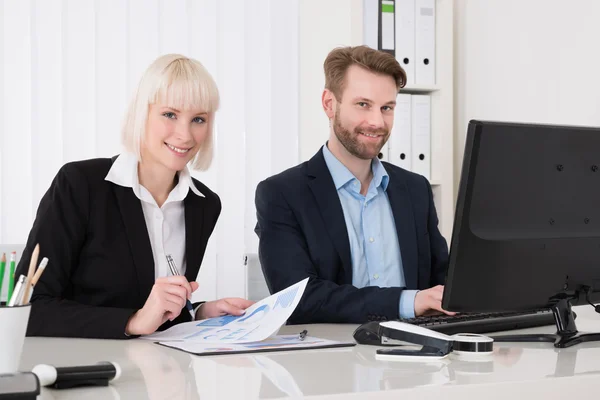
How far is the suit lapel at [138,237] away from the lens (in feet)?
5.47

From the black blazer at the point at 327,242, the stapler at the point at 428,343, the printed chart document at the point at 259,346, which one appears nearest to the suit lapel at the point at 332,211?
the black blazer at the point at 327,242

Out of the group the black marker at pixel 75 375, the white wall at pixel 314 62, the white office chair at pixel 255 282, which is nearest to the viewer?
the black marker at pixel 75 375

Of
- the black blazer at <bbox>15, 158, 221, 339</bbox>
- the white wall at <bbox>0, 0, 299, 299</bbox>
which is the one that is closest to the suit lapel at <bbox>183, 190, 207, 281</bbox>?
the black blazer at <bbox>15, 158, 221, 339</bbox>

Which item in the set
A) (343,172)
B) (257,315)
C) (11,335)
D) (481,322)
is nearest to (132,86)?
(343,172)

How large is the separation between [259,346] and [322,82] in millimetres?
2245

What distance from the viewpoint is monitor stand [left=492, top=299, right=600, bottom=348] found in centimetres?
134

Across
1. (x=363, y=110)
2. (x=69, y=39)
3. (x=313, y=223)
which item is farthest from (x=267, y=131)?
(x=313, y=223)

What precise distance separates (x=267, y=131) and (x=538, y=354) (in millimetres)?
2307

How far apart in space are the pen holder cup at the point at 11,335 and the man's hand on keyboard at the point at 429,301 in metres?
0.87

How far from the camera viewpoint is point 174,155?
1.75 m

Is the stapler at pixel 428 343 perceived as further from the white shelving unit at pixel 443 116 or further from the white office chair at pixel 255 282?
the white shelving unit at pixel 443 116

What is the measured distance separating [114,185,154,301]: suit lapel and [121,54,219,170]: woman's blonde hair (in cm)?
13

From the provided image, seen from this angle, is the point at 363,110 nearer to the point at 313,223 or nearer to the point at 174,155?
the point at 313,223

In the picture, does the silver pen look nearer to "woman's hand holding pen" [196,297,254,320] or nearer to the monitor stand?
"woman's hand holding pen" [196,297,254,320]
